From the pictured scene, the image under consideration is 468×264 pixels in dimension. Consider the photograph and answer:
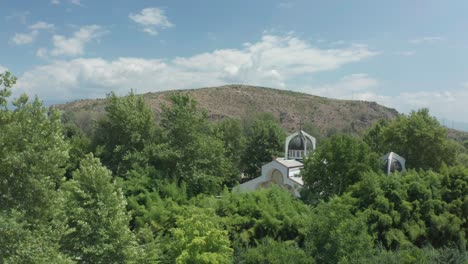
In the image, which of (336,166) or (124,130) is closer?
(336,166)

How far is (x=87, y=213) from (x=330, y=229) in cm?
898

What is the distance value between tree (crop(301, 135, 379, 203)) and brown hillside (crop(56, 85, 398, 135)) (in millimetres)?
84793

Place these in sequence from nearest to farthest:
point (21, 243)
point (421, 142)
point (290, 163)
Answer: point (21, 243) → point (421, 142) → point (290, 163)

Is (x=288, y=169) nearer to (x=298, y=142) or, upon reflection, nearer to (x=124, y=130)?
(x=298, y=142)

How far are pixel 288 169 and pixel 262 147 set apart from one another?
56.1ft

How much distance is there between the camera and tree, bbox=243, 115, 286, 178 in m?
53.9

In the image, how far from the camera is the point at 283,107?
13300cm

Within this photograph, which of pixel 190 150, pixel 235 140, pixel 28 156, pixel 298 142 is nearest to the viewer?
pixel 28 156

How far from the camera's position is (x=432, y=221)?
2103cm

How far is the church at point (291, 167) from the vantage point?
34.0 metres

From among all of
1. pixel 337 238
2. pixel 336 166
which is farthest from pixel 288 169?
pixel 337 238

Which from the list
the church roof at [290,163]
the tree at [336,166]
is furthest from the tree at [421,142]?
the tree at [336,166]

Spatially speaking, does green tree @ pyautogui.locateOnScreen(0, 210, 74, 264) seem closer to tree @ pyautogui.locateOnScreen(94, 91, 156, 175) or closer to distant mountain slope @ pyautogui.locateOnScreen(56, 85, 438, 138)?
tree @ pyautogui.locateOnScreen(94, 91, 156, 175)

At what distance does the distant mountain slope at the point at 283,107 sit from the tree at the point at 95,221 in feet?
317
